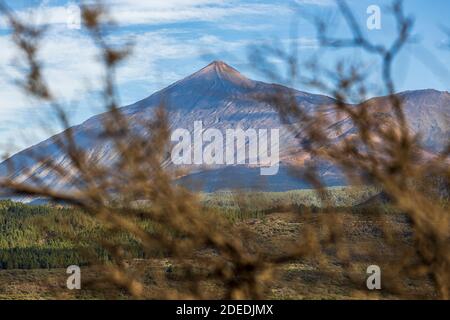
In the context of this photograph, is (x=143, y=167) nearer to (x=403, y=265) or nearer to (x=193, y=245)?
(x=193, y=245)

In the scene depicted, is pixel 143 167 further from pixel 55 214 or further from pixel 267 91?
pixel 267 91

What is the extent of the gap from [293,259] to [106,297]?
1275mm

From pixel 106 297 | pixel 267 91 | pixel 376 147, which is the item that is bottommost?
pixel 106 297

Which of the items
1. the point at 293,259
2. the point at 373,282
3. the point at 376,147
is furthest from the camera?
the point at 373,282

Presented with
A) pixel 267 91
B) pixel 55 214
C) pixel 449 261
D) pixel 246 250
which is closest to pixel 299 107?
pixel 267 91

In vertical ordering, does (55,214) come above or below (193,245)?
above

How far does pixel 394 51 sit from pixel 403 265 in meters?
1.47

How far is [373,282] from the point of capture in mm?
5598

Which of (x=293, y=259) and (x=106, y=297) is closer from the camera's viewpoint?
(x=293, y=259)

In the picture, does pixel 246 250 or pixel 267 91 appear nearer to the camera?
pixel 246 250

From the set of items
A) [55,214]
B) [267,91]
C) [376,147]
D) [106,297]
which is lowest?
[106,297]

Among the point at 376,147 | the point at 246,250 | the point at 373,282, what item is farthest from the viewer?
the point at 373,282

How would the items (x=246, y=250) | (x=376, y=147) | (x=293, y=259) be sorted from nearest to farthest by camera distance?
(x=293, y=259), (x=246, y=250), (x=376, y=147)
